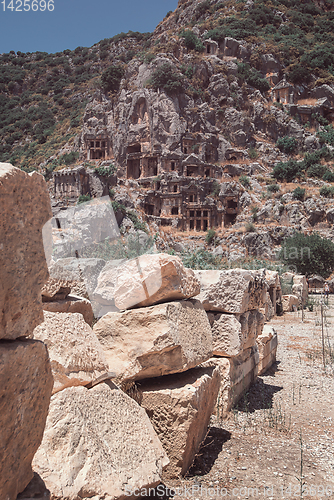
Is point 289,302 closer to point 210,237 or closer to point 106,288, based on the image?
point 106,288

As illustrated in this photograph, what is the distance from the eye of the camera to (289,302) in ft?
49.3

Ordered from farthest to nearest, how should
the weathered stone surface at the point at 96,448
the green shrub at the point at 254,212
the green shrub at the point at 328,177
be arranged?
the green shrub at the point at 328,177 < the green shrub at the point at 254,212 < the weathered stone surface at the point at 96,448

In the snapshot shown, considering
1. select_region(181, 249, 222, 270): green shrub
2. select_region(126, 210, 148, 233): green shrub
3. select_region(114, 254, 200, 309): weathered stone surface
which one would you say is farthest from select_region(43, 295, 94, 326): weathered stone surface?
select_region(126, 210, 148, 233): green shrub

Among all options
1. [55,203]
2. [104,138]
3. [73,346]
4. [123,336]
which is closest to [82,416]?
[73,346]

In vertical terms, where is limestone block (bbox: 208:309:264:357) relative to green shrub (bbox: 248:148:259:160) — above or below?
below

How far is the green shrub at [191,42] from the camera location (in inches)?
1818

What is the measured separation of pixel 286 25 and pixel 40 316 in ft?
214

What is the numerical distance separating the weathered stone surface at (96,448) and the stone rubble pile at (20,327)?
0.32 metres

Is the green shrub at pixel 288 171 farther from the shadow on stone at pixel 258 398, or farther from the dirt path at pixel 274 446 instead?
the shadow on stone at pixel 258 398

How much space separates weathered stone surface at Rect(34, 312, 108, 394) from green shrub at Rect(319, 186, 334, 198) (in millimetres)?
36133

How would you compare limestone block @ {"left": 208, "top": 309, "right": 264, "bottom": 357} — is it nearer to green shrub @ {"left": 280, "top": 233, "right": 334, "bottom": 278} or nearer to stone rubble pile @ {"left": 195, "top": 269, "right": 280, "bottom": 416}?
stone rubble pile @ {"left": 195, "top": 269, "right": 280, "bottom": 416}

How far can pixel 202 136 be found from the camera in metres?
41.2

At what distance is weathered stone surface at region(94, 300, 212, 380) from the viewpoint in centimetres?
280

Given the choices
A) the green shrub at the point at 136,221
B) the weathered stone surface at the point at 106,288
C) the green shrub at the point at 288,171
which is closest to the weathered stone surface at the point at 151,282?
the weathered stone surface at the point at 106,288
